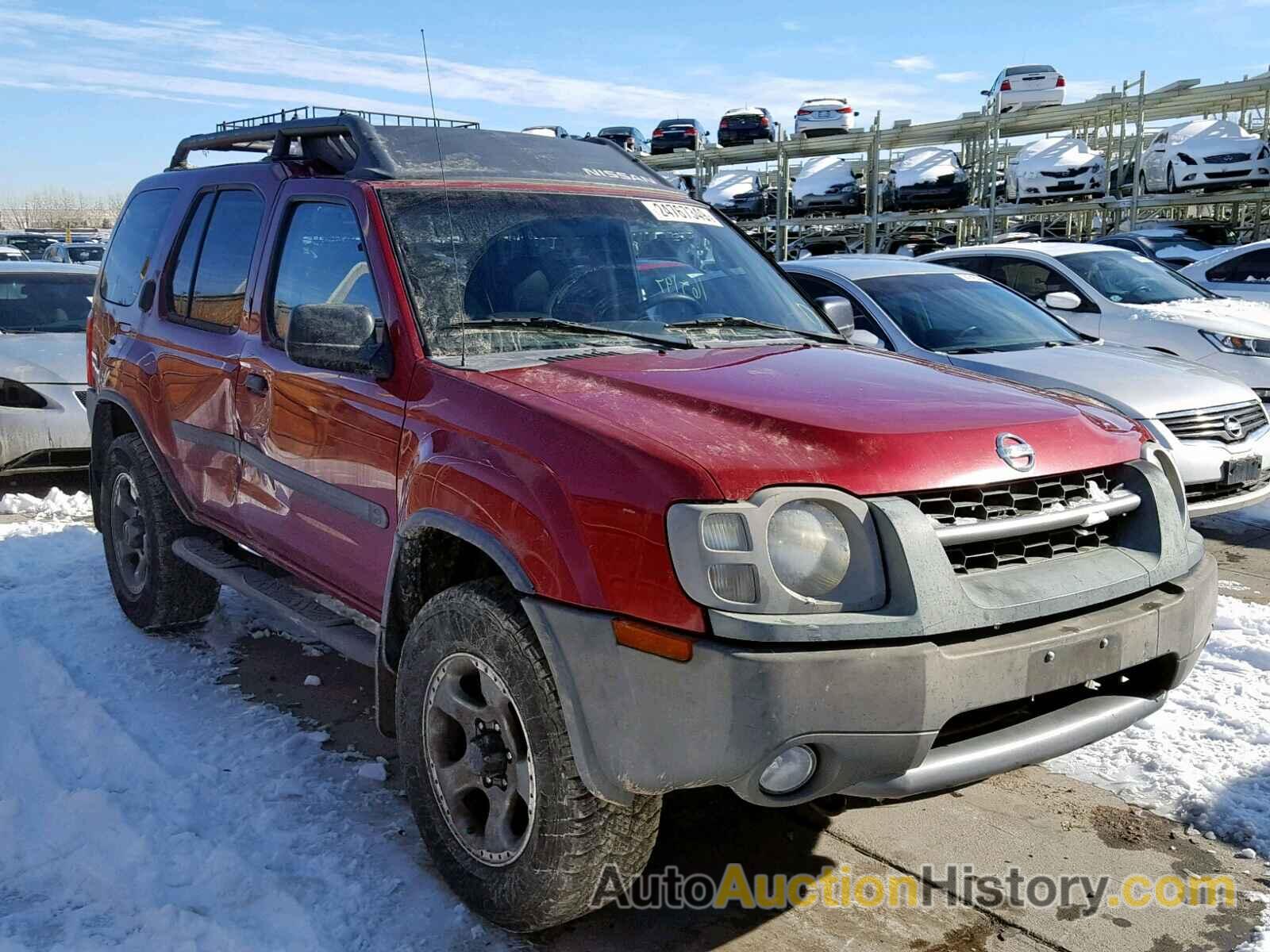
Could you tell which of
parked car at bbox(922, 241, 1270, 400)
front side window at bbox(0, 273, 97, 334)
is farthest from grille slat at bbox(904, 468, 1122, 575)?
front side window at bbox(0, 273, 97, 334)

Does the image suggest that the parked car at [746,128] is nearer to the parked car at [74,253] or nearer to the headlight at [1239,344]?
the parked car at [74,253]

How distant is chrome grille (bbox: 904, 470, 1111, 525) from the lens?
8.57ft

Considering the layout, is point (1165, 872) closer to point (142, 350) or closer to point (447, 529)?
point (447, 529)

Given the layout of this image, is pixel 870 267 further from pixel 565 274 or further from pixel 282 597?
pixel 282 597

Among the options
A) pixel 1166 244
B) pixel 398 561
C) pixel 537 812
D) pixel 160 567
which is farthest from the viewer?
pixel 1166 244

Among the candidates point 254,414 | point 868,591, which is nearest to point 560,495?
point 868,591

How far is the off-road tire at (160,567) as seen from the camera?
499 cm

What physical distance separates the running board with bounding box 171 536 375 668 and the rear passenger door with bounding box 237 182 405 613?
0.15 m

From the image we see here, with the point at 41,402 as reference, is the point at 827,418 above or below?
above

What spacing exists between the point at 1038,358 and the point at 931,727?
5.04m

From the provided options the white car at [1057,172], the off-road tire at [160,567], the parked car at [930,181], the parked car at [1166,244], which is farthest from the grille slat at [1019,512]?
the parked car at [930,181]

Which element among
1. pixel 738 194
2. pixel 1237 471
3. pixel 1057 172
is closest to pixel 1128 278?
pixel 1237 471

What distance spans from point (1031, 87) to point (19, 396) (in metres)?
22.4

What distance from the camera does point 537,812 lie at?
8.77 ft
